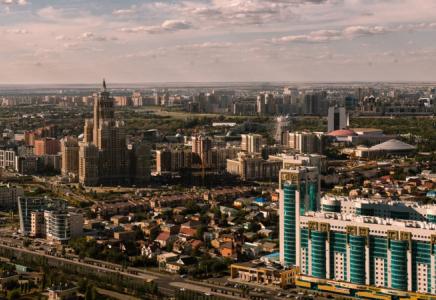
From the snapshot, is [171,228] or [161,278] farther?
[171,228]

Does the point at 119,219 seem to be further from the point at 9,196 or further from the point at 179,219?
the point at 9,196

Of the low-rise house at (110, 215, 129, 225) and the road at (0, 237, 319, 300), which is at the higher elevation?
the low-rise house at (110, 215, 129, 225)

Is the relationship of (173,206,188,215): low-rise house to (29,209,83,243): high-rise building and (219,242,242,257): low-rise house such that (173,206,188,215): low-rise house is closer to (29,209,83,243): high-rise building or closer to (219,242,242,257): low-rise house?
(29,209,83,243): high-rise building

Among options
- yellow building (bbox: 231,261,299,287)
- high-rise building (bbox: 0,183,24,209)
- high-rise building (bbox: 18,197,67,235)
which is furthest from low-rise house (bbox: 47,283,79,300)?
high-rise building (bbox: 0,183,24,209)

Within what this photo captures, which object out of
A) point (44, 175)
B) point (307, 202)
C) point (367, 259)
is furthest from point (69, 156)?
point (367, 259)

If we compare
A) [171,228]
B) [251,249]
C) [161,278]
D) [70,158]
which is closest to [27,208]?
[171,228]

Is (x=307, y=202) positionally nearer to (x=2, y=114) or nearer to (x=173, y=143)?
(x=173, y=143)
